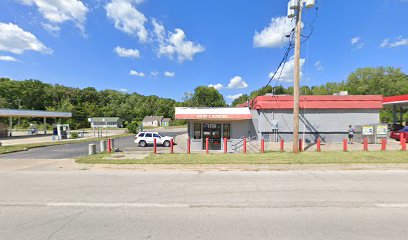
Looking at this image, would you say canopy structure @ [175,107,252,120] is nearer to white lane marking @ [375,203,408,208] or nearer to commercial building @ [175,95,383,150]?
commercial building @ [175,95,383,150]

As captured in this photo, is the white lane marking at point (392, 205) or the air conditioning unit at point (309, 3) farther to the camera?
the air conditioning unit at point (309, 3)

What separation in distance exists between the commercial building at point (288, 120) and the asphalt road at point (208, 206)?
31.5ft

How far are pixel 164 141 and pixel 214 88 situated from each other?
212 ft

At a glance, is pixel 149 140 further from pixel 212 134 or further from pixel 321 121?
pixel 321 121

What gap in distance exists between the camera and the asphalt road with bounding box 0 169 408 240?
149 inches

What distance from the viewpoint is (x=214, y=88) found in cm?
8200

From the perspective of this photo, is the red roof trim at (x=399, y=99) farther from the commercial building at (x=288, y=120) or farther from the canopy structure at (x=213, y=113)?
the canopy structure at (x=213, y=113)

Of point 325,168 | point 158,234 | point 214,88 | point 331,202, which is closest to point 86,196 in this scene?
point 158,234

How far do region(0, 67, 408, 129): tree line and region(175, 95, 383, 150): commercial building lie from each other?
34097mm

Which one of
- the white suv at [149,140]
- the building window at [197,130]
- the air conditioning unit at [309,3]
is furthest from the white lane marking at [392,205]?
the white suv at [149,140]

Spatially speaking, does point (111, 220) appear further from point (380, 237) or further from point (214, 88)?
point (214, 88)

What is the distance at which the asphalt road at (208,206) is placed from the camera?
3.79 m

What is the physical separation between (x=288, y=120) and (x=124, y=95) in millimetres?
93689

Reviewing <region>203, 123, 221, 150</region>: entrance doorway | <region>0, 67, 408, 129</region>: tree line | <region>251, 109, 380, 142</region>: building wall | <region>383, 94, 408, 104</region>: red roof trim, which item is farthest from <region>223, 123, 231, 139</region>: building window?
<region>0, 67, 408, 129</region>: tree line
